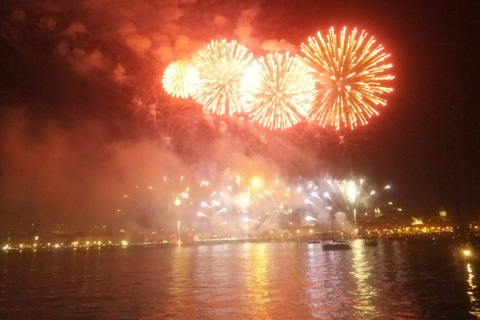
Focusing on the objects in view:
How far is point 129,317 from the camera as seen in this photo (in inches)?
714

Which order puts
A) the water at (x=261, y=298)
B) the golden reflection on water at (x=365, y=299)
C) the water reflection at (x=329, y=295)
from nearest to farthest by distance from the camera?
1. the golden reflection on water at (x=365, y=299)
2. the water reflection at (x=329, y=295)
3. the water at (x=261, y=298)

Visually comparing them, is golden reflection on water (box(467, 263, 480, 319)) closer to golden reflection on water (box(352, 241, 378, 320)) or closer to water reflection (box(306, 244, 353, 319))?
golden reflection on water (box(352, 241, 378, 320))

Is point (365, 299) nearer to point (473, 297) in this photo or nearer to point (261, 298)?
point (261, 298)

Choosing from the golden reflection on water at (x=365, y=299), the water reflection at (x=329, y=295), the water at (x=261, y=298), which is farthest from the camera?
the water at (x=261, y=298)

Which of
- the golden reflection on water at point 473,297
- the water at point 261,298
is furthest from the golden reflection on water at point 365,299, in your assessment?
the golden reflection on water at point 473,297

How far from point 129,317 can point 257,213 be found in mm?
151714

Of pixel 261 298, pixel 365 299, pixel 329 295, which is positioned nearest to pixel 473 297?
pixel 365 299

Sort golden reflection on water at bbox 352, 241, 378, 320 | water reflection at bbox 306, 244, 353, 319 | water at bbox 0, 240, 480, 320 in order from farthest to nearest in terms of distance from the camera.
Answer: water at bbox 0, 240, 480, 320
water reflection at bbox 306, 244, 353, 319
golden reflection on water at bbox 352, 241, 378, 320

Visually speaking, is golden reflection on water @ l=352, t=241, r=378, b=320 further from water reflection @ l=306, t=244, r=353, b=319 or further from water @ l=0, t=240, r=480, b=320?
water reflection @ l=306, t=244, r=353, b=319

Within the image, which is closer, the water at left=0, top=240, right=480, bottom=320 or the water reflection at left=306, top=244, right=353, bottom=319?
the water reflection at left=306, top=244, right=353, bottom=319

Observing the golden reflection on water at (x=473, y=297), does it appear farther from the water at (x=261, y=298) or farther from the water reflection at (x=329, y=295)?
the water reflection at (x=329, y=295)

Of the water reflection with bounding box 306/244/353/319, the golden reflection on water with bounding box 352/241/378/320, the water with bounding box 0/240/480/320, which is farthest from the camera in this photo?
the water with bounding box 0/240/480/320

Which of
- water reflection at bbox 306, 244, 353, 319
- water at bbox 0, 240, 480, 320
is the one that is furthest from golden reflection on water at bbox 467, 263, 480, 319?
water reflection at bbox 306, 244, 353, 319

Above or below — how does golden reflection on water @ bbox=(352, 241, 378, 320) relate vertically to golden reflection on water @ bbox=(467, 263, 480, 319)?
above
